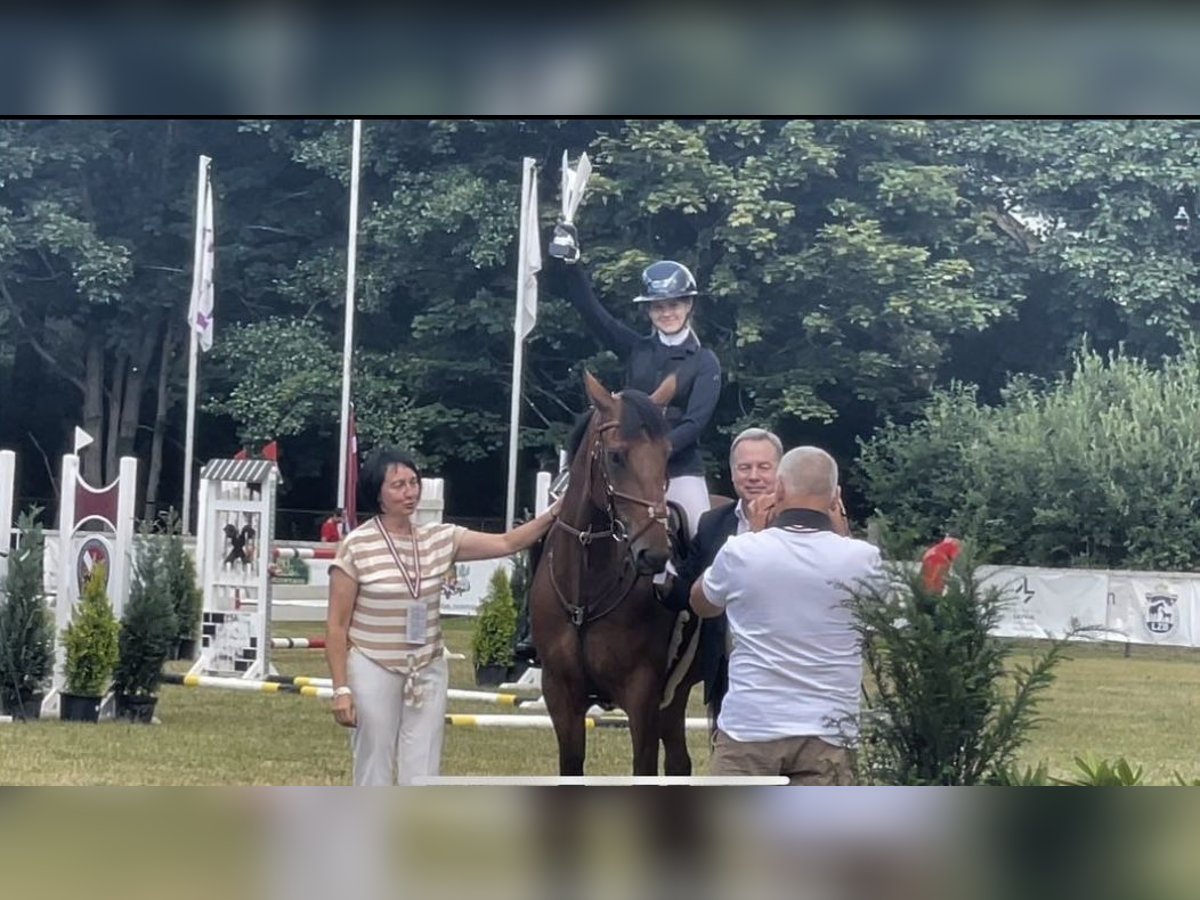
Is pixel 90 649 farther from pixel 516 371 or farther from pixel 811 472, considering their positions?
pixel 811 472

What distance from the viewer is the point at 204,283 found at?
3543 millimetres

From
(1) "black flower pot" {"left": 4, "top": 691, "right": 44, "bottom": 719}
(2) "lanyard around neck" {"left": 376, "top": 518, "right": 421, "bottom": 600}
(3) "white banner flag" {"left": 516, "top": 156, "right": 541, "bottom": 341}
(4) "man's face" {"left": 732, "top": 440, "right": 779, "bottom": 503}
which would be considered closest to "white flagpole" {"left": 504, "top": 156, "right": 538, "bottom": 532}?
(3) "white banner flag" {"left": 516, "top": 156, "right": 541, "bottom": 341}

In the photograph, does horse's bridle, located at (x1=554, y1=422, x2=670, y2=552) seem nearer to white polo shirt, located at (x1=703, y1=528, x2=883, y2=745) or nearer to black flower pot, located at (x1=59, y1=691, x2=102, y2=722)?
white polo shirt, located at (x1=703, y1=528, x2=883, y2=745)

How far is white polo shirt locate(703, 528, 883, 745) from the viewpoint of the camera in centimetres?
355

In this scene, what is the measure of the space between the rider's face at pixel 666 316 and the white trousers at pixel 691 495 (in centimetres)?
39

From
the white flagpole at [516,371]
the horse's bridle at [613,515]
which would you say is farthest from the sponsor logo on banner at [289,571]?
the horse's bridle at [613,515]

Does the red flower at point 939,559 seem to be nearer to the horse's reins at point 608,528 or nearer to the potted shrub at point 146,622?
the horse's reins at point 608,528

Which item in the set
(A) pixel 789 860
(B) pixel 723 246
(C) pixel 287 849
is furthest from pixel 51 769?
(B) pixel 723 246

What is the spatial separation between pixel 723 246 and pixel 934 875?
1.84m

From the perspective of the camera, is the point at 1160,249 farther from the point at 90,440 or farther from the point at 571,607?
the point at 90,440

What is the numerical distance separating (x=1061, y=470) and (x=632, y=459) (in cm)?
114

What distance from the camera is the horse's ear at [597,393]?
139 inches

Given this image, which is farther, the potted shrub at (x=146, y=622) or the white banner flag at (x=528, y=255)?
the white banner flag at (x=528, y=255)

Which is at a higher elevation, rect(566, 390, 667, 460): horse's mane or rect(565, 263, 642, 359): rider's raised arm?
rect(565, 263, 642, 359): rider's raised arm
